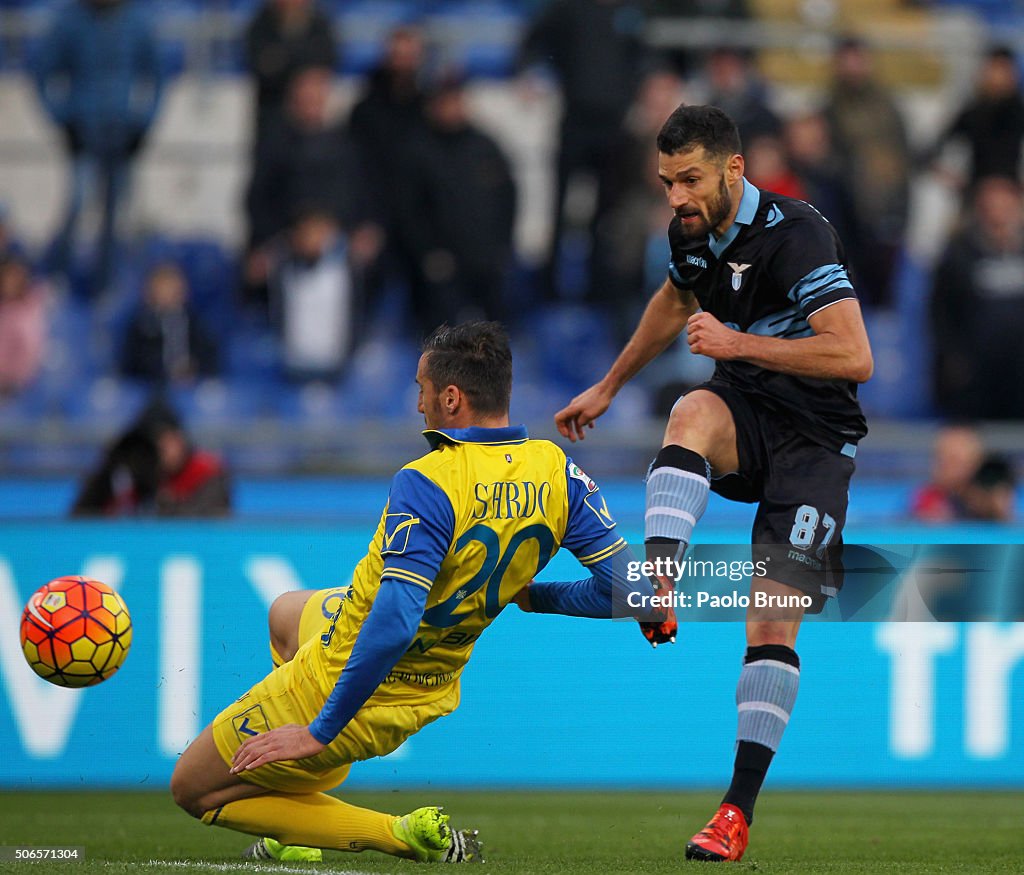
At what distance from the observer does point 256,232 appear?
10.6 meters

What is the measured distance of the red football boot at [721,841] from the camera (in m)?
4.60

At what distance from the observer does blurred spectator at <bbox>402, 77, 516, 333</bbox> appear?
10.5m

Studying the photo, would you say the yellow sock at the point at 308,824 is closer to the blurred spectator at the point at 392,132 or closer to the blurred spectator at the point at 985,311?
the blurred spectator at the point at 392,132

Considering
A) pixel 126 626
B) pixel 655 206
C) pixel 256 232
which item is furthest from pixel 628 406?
pixel 126 626

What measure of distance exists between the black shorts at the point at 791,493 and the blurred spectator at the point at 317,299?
5642 millimetres

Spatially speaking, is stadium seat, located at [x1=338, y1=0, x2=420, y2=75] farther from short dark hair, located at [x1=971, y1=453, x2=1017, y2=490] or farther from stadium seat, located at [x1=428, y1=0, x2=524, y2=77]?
short dark hair, located at [x1=971, y1=453, x2=1017, y2=490]

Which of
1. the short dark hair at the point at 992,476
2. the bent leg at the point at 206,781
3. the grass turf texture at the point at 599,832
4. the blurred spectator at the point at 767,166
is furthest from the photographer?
the blurred spectator at the point at 767,166

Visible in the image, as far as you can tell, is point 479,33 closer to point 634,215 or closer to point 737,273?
point 634,215

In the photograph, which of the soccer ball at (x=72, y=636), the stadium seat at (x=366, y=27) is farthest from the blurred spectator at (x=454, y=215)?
the soccer ball at (x=72, y=636)

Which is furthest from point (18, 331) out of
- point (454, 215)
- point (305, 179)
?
point (454, 215)

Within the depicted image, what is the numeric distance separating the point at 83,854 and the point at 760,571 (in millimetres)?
2205

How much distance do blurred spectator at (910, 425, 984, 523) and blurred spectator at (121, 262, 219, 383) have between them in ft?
14.9

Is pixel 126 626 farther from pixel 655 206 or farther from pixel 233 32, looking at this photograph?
pixel 233 32

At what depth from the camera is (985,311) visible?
10352 mm
